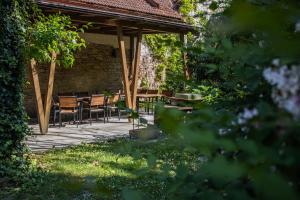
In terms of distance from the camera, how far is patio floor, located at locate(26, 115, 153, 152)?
27.6ft

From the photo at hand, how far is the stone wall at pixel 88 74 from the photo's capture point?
40.5 ft

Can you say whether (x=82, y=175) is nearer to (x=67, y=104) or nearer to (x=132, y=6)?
(x=67, y=104)

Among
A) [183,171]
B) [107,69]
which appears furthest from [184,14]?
[183,171]

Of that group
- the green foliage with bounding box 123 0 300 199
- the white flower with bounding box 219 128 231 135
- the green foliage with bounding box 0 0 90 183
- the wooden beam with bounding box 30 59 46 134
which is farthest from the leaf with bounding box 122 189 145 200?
the wooden beam with bounding box 30 59 46 134

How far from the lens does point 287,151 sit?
762 mm

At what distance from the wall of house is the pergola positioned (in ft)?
1.22

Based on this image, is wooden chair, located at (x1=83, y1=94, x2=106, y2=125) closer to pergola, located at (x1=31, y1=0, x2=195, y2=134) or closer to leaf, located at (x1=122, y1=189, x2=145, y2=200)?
pergola, located at (x1=31, y1=0, x2=195, y2=134)

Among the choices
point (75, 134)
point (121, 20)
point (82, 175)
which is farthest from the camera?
point (121, 20)

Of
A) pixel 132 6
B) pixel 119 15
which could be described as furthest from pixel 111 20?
pixel 132 6

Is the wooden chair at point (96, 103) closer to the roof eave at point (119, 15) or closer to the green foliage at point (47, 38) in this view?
the roof eave at point (119, 15)

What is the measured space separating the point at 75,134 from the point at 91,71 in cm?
447

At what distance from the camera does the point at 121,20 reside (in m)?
11.2

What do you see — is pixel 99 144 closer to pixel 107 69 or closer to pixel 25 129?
pixel 25 129

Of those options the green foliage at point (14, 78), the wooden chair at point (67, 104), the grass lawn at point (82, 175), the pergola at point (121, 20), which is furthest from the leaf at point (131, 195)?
the wooden chair at point (67, 104)
